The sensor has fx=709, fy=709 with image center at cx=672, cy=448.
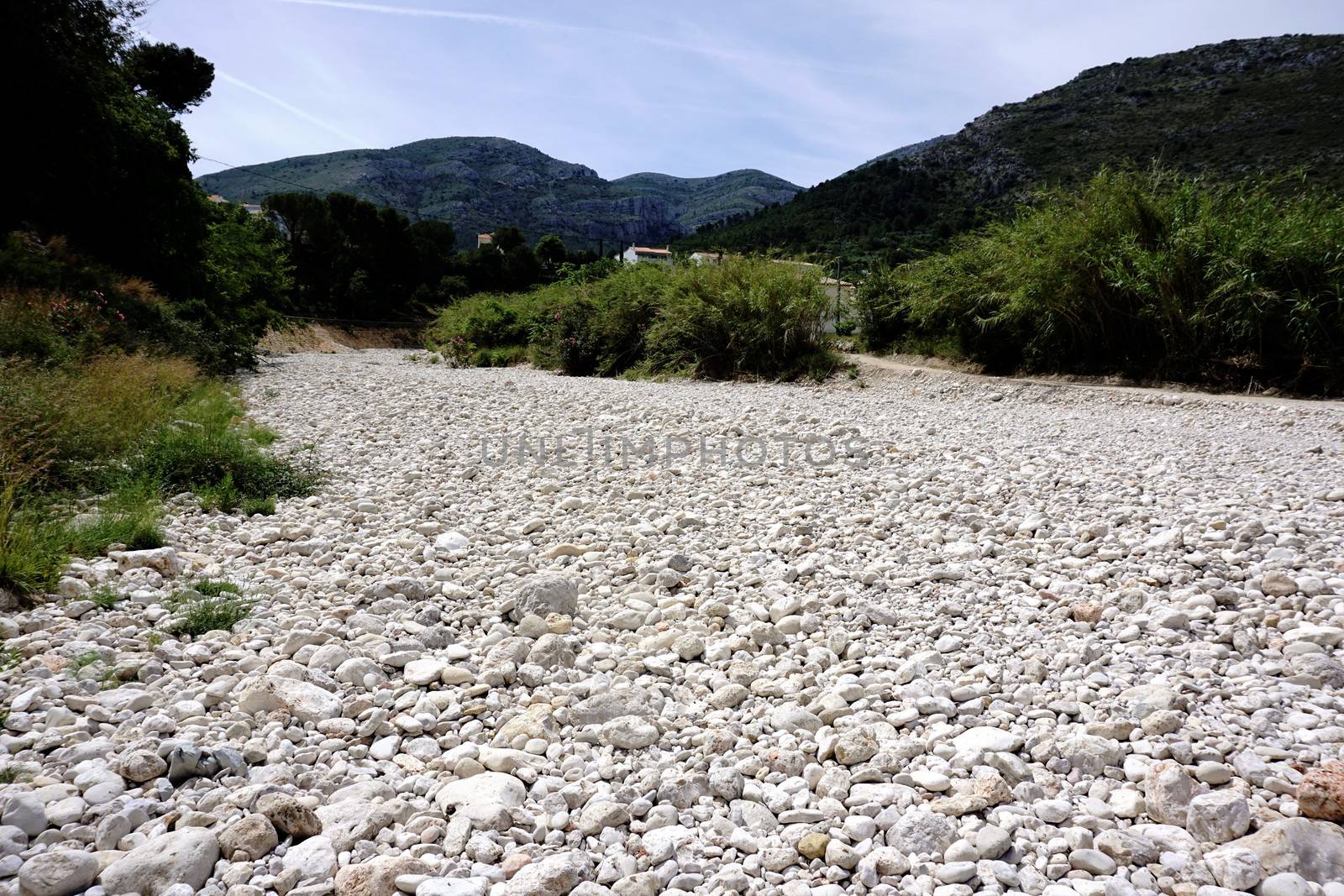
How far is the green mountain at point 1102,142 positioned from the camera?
88.6ft

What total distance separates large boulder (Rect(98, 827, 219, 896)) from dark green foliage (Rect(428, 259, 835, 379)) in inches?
413

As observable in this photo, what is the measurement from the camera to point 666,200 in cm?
10344

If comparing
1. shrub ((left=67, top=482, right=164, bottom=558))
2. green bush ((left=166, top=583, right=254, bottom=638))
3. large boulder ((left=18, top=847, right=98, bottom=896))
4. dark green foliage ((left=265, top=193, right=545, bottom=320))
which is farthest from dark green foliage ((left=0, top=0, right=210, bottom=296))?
dark green foliage ((left=265, top=193, right=545, bottom=320))

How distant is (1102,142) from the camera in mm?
32188

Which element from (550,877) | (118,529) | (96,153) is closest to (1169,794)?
(550,877)

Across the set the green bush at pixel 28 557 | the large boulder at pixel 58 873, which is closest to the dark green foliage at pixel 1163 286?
the large boulder at pixel 58 873

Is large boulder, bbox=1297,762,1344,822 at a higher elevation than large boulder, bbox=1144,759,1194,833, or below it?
higher

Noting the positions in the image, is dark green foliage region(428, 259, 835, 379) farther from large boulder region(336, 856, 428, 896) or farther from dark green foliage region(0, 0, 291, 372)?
large boulder region(336, 856, 428, 896)

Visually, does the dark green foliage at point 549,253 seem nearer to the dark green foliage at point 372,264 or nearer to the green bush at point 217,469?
the dark green foliage at point 372,264

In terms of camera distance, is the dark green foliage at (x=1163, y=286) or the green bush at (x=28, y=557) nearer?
the green bush at (x=28, y=557)

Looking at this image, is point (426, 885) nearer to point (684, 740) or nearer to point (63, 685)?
point (684, 740)

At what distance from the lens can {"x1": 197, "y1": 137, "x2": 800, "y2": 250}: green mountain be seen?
70375 mm

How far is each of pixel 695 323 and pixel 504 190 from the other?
7624cm

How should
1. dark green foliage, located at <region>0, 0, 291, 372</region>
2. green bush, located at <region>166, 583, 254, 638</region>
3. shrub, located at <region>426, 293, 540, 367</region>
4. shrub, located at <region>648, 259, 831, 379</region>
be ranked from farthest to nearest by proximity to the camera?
shrub, located at <region>426, 293, 540, 367</region>, shrub, located at <region>648, 259, 831, 379</region>, dark green foliage, located at <region>0, 0, 291, 372</region>, green bush, located at <region>166, 583, 254, 638</region>
